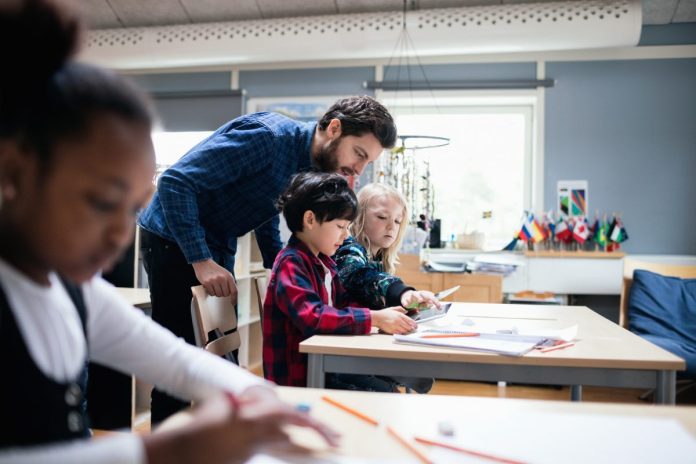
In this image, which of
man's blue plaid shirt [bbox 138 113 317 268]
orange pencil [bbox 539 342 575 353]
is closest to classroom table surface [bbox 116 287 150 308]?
man's blue plaid shirt [bbox 138 113 317 268]

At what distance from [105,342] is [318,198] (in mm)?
951

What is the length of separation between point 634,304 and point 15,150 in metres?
3.24

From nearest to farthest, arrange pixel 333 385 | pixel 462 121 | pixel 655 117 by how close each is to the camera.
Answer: pixel 333 385
pixel 655 117
pixel 462 121

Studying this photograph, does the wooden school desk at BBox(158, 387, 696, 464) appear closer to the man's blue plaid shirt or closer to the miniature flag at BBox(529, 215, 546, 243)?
the man's blue plaid shirt

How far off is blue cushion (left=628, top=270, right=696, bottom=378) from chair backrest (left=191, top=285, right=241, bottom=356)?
241cm

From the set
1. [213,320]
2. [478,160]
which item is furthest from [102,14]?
[213,320]

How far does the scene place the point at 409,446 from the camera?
0.64 meters

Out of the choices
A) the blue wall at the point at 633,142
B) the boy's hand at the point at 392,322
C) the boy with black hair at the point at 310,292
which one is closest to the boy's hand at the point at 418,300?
the boy with black hair at the point at 310,292

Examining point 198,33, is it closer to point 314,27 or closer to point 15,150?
point 314,27

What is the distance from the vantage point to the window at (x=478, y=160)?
4191mm

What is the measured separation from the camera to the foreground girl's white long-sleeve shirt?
1.58ft

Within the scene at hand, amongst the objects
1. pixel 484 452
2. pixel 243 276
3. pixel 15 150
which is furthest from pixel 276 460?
pixel 243 276

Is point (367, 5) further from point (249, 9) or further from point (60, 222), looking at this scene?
point (60, 222)

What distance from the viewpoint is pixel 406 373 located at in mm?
1222
